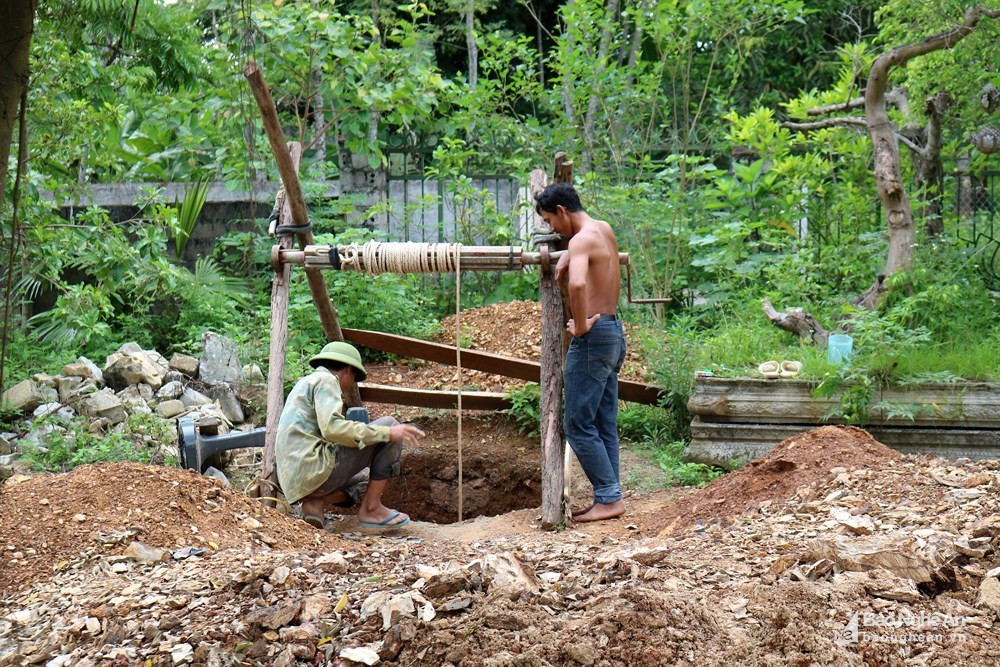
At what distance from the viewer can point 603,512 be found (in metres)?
6.03

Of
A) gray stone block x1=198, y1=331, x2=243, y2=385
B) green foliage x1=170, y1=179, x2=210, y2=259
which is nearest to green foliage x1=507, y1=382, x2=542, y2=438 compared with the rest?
gray stone block x1=198, y1=331, x2=243, y2=385

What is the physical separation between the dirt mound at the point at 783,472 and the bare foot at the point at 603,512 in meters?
0.33

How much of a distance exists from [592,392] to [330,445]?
159 cm

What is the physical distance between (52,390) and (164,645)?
208 inches

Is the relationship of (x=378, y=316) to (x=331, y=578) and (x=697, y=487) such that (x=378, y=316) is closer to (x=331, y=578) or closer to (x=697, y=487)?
(x=697, y=487)

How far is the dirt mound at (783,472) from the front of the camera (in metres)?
5.36

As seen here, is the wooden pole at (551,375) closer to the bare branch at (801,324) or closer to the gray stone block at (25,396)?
the bare branch at (801,324)

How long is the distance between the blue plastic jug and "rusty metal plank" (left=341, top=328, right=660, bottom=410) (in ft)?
4.36

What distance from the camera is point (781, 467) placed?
5695 millimetres

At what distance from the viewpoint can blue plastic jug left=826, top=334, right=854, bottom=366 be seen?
6.95 metres

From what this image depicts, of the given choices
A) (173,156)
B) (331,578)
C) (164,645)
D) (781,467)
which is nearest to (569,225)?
(781,467)

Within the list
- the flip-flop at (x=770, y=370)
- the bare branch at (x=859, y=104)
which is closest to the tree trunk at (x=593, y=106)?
the bare branch at (x=859, y=104)

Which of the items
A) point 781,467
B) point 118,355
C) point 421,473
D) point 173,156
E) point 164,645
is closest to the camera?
point 164,645

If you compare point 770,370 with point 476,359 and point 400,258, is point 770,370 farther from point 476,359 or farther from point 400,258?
point 400,258
